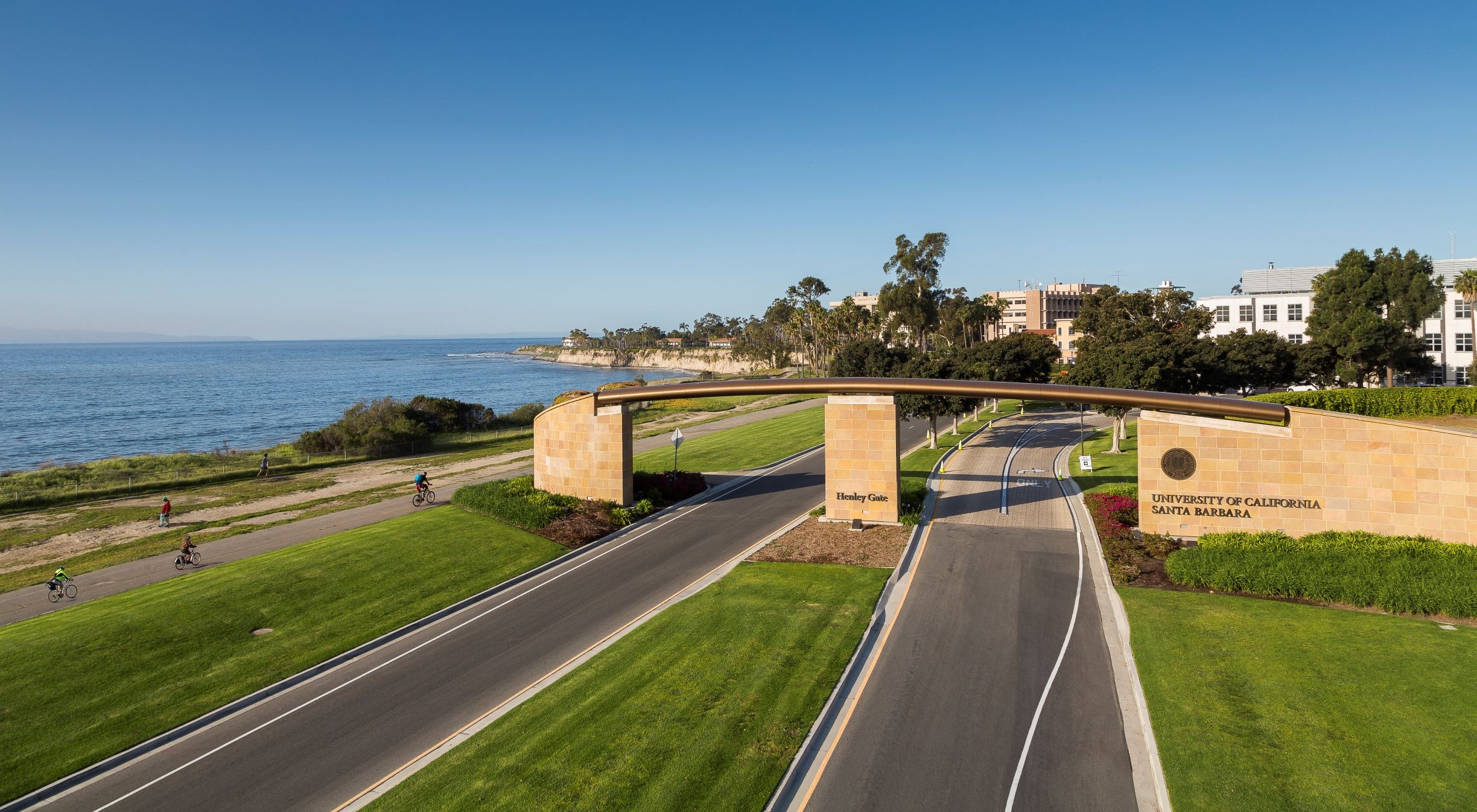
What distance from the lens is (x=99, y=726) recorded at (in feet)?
50.2

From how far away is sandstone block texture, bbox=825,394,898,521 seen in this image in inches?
1106

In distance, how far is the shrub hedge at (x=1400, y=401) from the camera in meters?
47.3

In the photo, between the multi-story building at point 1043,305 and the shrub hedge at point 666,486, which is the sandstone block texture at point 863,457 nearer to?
the shrub hedge at point 666,486

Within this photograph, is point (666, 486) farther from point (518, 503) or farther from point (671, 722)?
point (671, 722)

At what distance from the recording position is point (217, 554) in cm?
2789

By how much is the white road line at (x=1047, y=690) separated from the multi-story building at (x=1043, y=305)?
14885cm

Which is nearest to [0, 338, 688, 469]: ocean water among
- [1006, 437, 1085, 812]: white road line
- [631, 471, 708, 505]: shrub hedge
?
[631, 471, 708, 505]: shrub hedge

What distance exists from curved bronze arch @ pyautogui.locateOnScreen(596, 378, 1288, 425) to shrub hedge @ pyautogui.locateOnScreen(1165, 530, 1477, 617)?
411cm

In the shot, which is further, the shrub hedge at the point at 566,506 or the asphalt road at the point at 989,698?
the shrub hedge at the point at 566,506

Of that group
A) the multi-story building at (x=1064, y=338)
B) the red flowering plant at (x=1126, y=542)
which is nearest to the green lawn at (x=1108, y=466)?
the red flowering plant at (x=1126, y=542)

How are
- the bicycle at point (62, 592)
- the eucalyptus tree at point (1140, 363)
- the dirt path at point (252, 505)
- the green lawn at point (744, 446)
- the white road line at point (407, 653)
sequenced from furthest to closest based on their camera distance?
the green lawn at point (744, 446), the eucalyptus tree at point (1140, 363), the dirt path at point (252, 505), the bicycle at point (62, 592), the white road line at point (407, 653)

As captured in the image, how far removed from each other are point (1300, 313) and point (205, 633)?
93.2m

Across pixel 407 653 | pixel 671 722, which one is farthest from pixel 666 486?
pixel 671 722

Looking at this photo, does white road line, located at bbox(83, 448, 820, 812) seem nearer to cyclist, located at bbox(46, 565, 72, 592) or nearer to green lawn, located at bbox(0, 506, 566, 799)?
green lawn, located at bbox(0, 506, 566, 799)
